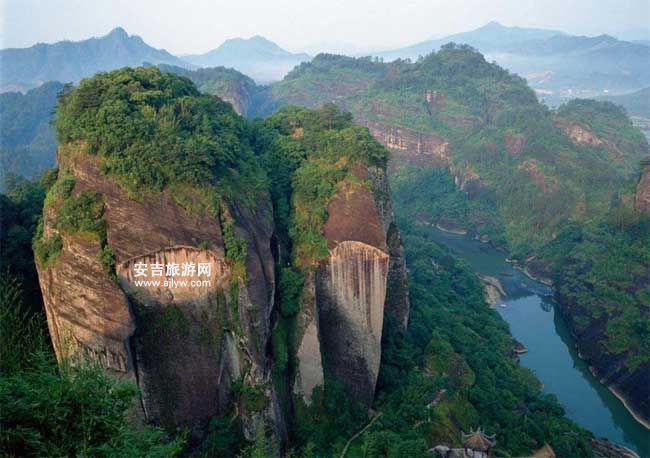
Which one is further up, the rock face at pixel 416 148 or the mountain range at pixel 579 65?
the mountain range at pixel 579 65

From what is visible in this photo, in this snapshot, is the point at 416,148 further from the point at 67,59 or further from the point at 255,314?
the point at 67,59

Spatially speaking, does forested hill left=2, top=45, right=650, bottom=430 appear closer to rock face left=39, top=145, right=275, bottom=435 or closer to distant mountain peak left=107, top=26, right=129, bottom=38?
rock face left=39, top=145, right=275, bottom=435

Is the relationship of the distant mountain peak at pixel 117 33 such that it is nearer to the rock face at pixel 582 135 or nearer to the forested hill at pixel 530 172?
the forested hill at pixel 530 172

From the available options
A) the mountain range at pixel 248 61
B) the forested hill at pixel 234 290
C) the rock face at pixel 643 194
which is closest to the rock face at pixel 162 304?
the forested hill at pixel 234 290

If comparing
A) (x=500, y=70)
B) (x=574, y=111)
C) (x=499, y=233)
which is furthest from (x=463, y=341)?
(x=500, y=70)

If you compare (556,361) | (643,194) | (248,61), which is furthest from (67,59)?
(556,361)
